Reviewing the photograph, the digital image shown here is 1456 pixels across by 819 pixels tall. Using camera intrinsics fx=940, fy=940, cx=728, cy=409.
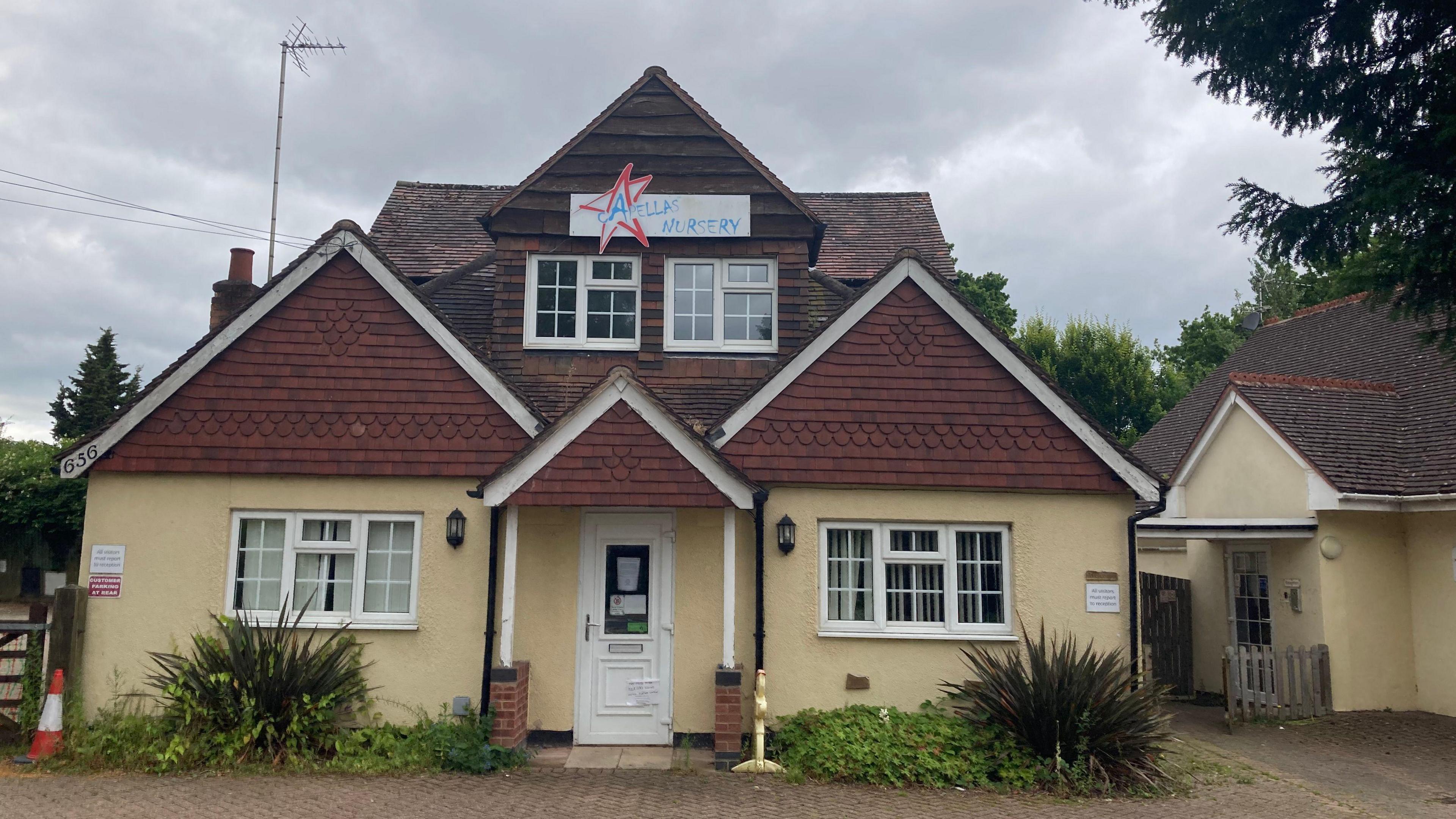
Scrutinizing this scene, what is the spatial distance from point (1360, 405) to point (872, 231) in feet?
25.6

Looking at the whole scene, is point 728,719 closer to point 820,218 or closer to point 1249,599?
point 820,218

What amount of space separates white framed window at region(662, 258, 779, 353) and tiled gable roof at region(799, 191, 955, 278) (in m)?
1.86

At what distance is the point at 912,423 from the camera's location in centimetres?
998

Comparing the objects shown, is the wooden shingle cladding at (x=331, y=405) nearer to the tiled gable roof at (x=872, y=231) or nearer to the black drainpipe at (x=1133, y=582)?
the tiled gable roof at (x=872, y=231)

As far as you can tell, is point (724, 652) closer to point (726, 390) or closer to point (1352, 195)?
point (726, 390)

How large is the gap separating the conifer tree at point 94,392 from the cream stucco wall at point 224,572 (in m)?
33.4

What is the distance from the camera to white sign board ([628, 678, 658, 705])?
31.0ft

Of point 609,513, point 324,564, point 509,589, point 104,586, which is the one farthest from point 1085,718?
point 104,586

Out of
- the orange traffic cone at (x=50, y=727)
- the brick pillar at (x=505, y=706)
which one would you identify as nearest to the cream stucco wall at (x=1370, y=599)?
the brick pillar at (x=505, y=706)

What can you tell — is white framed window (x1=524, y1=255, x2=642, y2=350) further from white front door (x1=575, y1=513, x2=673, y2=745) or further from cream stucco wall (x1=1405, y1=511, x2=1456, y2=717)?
cream stucco wall (x1=1405, y1=511, x2=1456, y2=717)

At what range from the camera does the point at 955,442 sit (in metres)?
9.90

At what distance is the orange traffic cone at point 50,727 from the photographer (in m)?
8.52

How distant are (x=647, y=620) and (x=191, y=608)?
15.0 ft

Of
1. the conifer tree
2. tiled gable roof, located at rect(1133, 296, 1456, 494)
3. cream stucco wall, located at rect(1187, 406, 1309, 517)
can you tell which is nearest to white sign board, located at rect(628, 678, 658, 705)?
tiled gable roof, located at rect(1133, 296, 1456, 494)
